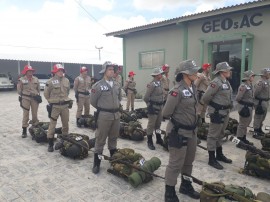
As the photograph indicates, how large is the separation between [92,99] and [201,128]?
357cm

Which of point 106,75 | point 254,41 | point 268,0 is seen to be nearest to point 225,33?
point 254,41

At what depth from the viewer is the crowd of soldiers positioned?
142 inches

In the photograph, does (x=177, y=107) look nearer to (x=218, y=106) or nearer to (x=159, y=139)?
(x=218, y=106)

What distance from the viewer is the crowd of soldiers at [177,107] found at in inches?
142

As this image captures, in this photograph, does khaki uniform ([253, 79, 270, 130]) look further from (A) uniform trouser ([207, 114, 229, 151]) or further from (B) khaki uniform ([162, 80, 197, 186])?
(B) khaki uniform ([162, 80, 197, 186])

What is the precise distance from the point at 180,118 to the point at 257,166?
2.01 metres

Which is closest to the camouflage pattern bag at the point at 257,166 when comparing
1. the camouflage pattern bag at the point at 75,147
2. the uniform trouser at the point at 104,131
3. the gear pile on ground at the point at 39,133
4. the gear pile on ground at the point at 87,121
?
the uniform trouser at the point at 104,131

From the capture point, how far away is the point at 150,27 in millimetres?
14961

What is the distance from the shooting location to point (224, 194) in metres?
3.26

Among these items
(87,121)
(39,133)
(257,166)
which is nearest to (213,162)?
(257,166)

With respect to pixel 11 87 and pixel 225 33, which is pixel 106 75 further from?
pixel 11 87

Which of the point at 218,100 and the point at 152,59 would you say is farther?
the point at 152,59

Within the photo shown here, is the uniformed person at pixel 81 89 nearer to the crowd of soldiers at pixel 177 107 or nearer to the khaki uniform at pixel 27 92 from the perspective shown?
the crowd of soldiers at pixel 177 107

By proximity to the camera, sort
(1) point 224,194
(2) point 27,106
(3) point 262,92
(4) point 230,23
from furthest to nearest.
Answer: (4) point 230,23
(2) point 27,106
(3) point 262,92
(1) point 224,194
